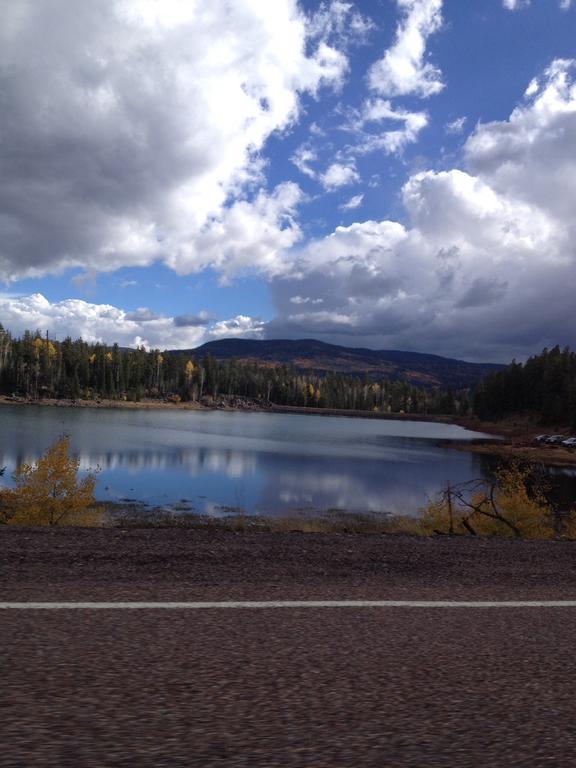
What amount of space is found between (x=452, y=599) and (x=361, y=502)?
101 ft

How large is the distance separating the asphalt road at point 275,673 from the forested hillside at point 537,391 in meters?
107

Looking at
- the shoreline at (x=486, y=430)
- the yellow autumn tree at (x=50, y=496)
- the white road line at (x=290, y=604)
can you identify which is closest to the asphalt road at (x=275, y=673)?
the white road line at (x=290, y=604)

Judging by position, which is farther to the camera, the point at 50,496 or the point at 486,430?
the point at 486,430

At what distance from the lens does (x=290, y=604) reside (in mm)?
6008

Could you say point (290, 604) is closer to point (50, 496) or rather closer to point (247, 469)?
point (50, 496)

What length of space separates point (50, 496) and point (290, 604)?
17859mm

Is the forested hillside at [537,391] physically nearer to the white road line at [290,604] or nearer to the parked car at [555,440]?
the parked car at [555,440]

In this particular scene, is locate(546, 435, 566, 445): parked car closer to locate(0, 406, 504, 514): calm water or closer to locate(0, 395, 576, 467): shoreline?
locate(0, 395, 576, 467): shoreline

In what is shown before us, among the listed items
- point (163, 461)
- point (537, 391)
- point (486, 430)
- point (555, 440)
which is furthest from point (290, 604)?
point (486, 430)

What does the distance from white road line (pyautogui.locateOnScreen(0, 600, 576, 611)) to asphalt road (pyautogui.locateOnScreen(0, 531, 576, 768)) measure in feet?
0.56

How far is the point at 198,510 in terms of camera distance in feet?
103

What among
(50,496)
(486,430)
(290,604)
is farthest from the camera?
(486,430)

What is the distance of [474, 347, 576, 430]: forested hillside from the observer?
111 meters

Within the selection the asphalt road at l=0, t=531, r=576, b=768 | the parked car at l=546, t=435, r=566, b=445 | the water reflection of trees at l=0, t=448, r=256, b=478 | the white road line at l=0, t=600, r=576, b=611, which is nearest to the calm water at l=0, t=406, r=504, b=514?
the water reflection of trees at l=0, t=448, r=256, b=478
